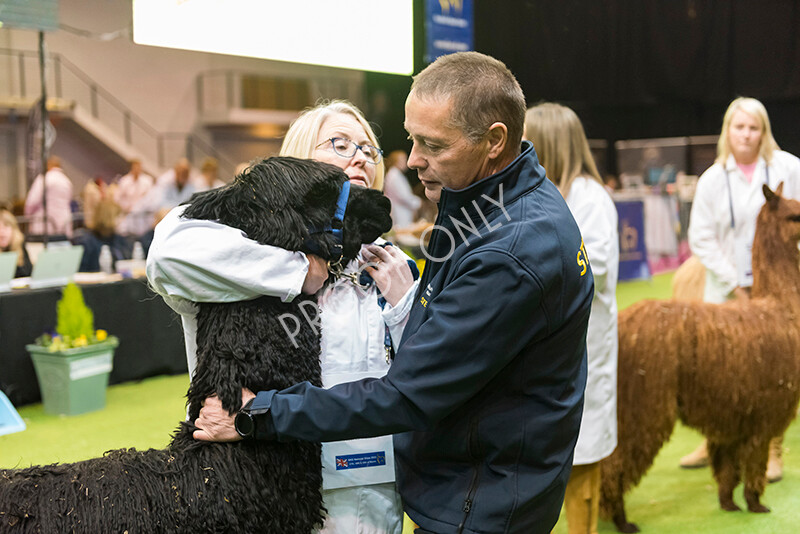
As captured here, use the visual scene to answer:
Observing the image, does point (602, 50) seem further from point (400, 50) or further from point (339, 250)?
point (339, 250)

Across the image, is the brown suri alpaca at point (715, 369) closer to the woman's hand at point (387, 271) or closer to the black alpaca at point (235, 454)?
the woman's hand at point (387, 271)

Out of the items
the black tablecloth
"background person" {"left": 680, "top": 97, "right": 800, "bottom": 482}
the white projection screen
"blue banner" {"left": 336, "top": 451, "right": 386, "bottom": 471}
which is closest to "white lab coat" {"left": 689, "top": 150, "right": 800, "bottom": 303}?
"background person" {"left": 680, "top": 97, "right": 800, "bottom": 482}

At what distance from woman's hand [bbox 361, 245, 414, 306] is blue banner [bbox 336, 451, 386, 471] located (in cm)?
34

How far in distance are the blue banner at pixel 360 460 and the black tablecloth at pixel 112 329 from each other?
3864mm

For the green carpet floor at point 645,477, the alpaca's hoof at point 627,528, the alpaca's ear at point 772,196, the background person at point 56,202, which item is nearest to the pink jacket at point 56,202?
the background person at point 56,202

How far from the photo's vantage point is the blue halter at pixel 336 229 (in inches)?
61.2

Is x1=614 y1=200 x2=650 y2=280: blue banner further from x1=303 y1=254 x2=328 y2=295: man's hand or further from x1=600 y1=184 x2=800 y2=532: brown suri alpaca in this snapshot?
x1=303 y1=254 x2=328 y2=295: man's hand

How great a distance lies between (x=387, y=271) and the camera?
67.8 inches

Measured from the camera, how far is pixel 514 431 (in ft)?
4.85

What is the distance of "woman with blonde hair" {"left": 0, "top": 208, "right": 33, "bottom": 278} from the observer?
671 cm

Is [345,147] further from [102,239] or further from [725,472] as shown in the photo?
[102,239]

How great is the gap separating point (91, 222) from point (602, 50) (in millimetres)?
5455

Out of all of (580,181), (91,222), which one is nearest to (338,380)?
(580,181)

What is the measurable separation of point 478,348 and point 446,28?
528 centimetres
